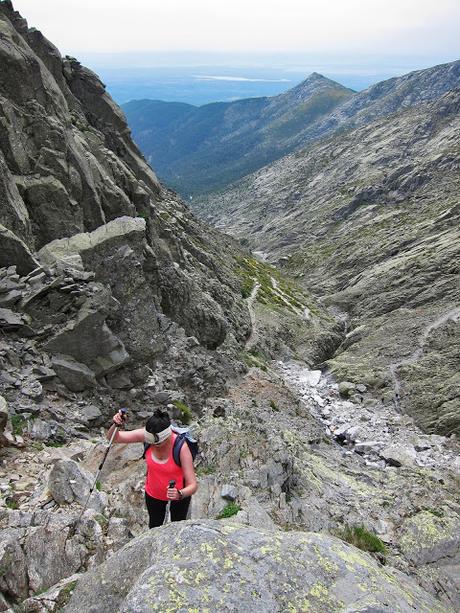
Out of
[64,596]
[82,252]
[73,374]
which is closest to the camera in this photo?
[64,596]

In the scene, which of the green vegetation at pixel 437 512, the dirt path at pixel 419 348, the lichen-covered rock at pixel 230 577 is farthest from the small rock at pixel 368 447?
the lichen-covered rock at pixel 230 577

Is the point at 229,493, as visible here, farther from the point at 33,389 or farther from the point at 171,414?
the point at 33,389

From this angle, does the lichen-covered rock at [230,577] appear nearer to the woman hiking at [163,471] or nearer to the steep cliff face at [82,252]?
the woman hiking at [163,471]

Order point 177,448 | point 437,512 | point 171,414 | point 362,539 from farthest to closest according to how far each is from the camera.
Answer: point 171,414, point 437,512, point 362,539, point 177,448

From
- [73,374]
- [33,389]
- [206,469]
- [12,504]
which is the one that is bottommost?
[206,469]

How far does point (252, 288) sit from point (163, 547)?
82.3 metres

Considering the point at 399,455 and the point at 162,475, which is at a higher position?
the point at 162,475

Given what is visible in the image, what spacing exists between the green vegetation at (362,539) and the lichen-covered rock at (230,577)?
870 centimetres

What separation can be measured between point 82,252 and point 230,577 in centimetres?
2255

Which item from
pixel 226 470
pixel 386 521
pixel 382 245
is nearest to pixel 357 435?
pixel 386 521

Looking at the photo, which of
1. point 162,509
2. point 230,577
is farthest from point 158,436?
point 230,577

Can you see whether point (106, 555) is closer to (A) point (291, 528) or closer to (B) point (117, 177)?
(A) point (291, 528)

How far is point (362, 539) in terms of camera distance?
60.1 feet

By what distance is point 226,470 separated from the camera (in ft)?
64.3
